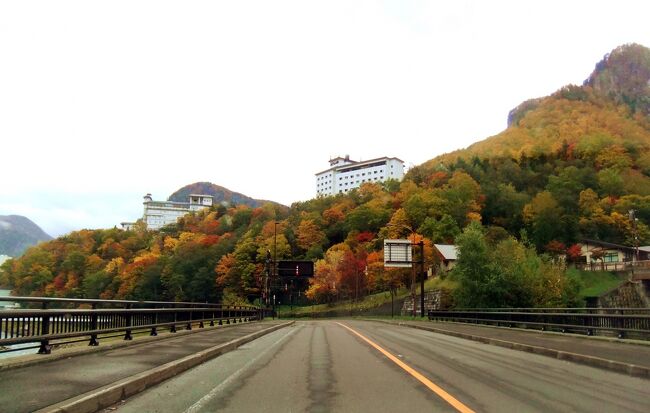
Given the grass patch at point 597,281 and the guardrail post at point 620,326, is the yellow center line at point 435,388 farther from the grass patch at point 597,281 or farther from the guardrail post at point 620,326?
the grass patch at point 597,281

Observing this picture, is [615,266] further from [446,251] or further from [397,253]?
[397,253]

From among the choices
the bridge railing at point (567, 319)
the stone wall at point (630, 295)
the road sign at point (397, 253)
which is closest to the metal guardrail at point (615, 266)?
the stone wall at point (630, 295)

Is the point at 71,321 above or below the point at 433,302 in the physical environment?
above

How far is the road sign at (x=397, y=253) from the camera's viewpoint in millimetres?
52562

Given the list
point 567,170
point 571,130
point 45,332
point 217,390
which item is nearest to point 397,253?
point 45,332

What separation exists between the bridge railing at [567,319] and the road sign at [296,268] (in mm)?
17352

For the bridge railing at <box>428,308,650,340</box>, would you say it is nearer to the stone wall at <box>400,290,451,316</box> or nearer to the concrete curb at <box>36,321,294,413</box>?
the concrete curb at <box>36,321,294,413</box>

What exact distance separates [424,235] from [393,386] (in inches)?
3555

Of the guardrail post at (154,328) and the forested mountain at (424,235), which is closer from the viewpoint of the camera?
the guardrail post at (154,328)

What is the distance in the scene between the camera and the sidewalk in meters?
6.11

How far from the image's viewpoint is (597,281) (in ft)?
244

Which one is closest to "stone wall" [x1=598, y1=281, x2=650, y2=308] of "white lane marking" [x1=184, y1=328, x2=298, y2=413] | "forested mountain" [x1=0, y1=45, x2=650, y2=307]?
"forested mountain" [x1=0, y1=45, x2=650, y2=307]

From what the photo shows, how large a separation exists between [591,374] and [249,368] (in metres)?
6.66

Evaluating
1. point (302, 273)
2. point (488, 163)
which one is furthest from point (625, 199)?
point (302, 273)
